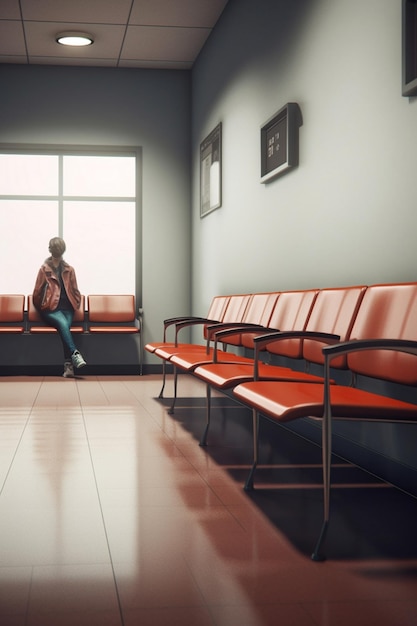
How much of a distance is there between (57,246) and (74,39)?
6.67 feet

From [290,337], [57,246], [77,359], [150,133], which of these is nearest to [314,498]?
[290,337]

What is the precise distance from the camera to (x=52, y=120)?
8109 millimetres

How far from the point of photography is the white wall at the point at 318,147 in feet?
10.4

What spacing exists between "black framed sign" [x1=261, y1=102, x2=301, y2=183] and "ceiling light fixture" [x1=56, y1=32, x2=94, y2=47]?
9.61 ft

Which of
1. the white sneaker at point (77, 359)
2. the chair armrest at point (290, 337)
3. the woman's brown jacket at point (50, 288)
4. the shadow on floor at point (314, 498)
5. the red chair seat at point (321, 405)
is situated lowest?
the shadow on floor at point (314, 498)

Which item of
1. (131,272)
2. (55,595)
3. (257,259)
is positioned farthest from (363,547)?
(131,272)

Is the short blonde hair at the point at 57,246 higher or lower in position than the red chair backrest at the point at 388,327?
higher

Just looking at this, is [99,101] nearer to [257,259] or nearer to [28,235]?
[28,235]

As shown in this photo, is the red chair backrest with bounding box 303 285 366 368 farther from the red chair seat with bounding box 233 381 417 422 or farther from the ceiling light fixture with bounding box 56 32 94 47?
the ceiling light fixture with bounding box 56 32 94 47

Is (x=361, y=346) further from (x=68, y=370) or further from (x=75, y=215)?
(x=75, y=215)

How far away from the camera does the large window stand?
820 cm

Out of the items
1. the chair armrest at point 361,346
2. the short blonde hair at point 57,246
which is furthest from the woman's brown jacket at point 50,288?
the chair armrest at point 361,346

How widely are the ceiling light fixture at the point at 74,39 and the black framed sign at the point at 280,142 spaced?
2.93 meters

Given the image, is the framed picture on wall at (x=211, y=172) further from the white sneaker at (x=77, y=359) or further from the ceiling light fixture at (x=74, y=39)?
the white sneaker at (x=77, y=359)
